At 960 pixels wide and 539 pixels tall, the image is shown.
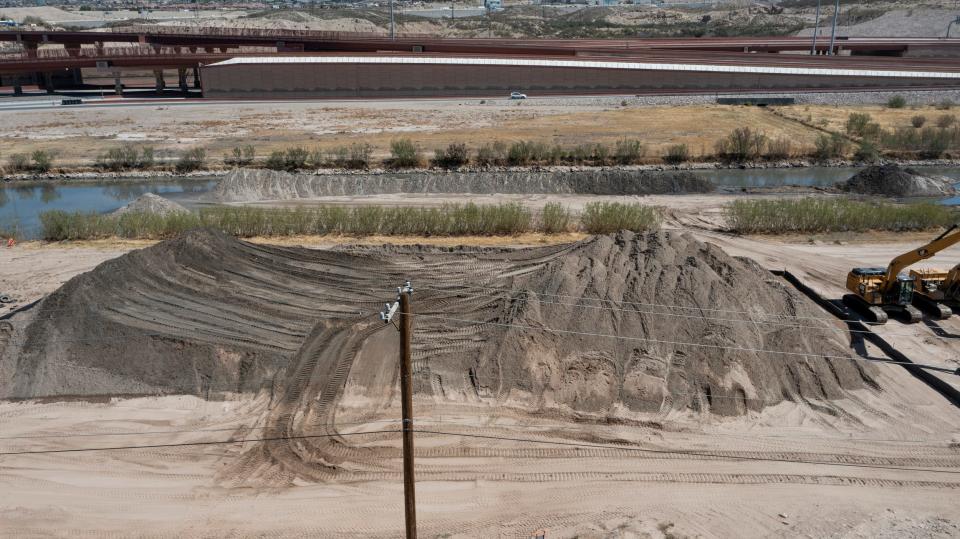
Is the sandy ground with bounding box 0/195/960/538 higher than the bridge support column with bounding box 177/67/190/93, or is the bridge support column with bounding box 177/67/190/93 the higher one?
the bridge support column with bounding box 177/67/190/93

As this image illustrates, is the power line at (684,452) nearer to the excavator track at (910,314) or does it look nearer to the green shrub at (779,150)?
the excavator track at (910,314)

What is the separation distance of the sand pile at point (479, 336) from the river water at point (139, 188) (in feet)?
53.4

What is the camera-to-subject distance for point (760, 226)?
91.0 ft

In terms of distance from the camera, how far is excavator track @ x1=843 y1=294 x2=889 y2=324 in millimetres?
18531

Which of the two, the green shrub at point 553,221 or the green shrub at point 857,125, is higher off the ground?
the green shrub at point 857,125

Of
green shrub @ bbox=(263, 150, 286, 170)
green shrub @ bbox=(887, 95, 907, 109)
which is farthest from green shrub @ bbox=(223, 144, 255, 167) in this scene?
green shrub @ bbox=(887, 95, 907, 109)

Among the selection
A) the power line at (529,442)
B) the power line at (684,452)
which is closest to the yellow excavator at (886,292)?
the power line at (684,452)

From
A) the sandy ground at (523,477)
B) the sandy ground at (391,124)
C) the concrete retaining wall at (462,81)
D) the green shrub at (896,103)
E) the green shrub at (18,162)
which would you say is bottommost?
the sandy ground at (523,477)

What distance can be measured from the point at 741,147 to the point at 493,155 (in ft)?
44.4

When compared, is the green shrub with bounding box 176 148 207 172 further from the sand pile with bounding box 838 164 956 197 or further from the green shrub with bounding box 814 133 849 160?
the green shrub with bounding box 814 133 849 160

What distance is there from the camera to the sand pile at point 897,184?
33219mm

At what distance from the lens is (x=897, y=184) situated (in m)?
33.3

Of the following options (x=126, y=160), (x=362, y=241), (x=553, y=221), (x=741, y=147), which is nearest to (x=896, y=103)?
(x=741, y=147)

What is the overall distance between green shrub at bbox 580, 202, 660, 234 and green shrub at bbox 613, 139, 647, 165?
1198 cm
